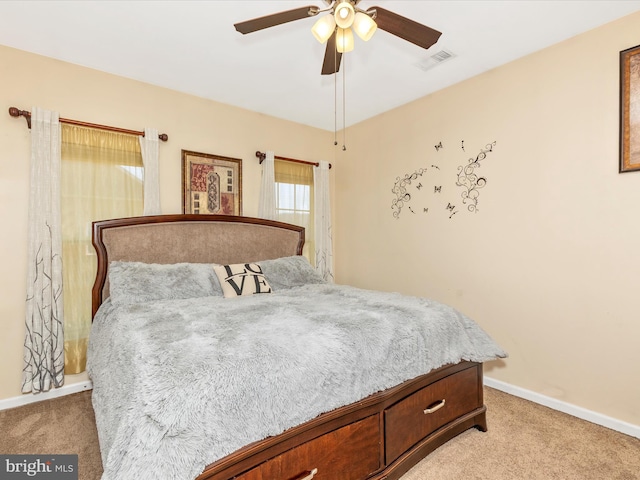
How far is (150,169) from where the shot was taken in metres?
2.88

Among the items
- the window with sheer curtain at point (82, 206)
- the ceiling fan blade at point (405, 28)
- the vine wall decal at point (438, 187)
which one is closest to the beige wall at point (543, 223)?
the vine wall decal at point (438, 187)

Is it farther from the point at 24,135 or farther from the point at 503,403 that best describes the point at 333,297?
the point at 24,135

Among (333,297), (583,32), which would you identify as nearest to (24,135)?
(333,297)

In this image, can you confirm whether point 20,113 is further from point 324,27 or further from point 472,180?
point 472,180

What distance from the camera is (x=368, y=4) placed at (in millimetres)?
1976

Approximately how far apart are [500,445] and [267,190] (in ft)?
9.37

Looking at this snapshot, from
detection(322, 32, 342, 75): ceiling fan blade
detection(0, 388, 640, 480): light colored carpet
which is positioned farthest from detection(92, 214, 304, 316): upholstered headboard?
detection(322, 32, 342, 75): ceiling fan blade

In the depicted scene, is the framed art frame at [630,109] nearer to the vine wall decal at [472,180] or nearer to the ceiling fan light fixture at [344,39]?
the vine wall decal at [472,180]

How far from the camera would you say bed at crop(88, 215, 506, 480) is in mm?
1073

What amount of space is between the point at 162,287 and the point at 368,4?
7.47ft

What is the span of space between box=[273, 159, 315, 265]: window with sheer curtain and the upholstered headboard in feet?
0.61

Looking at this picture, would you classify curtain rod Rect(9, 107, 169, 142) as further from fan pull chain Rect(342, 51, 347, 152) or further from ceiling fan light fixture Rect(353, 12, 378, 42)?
ceiling fan light fixture Rect(353, 12, 378, 42)

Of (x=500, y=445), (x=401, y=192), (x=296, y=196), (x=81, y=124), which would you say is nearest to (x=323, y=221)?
(x=296, y=196)

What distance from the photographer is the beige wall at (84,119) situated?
240 cm
